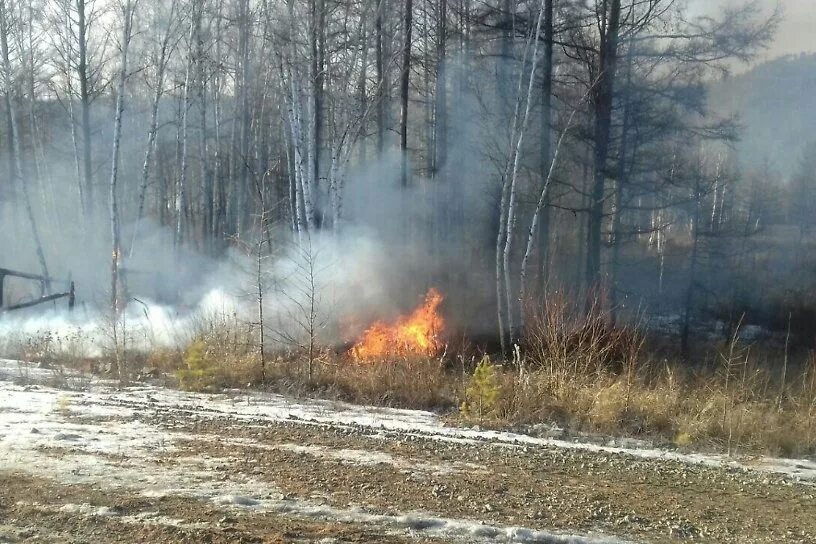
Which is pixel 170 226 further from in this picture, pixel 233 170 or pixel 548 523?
pixel 548 523

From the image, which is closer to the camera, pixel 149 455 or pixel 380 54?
pixel 149 455

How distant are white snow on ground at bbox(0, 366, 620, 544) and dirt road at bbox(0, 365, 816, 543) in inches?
0.8

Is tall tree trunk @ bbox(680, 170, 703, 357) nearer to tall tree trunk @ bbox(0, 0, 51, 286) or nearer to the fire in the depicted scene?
the fire

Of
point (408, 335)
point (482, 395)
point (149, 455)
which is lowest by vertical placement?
point (408, 335)

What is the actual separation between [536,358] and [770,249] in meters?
17.2

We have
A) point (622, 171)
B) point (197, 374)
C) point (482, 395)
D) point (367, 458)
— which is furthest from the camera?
point (622, 171)

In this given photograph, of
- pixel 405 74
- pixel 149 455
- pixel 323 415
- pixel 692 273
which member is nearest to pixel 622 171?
pixel 405 74

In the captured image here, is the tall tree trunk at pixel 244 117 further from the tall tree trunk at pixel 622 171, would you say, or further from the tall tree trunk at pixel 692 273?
the tall tree trunk at pixel 692 273

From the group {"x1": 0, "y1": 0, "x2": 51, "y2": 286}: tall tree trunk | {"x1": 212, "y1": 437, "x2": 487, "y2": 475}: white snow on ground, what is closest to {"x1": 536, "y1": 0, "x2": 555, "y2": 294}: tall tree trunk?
{"x1": 212, "y1": 437, "x2": 487, "y2": 475}: white snow on ground

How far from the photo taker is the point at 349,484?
5.25 meters

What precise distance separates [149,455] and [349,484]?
5.93 feet

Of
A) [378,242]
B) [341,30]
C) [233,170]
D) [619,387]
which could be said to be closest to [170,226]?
[233,170]

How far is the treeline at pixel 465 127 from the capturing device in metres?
15.4

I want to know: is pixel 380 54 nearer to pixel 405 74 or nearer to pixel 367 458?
pixel 405 74
